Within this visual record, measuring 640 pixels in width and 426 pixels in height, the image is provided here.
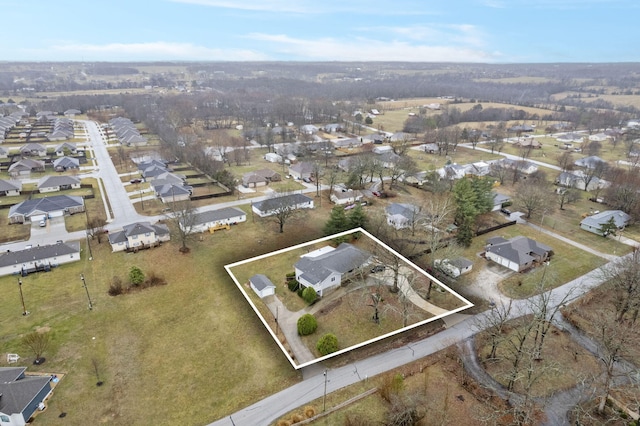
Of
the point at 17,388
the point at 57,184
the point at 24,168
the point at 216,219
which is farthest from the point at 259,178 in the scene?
the point at 17,388

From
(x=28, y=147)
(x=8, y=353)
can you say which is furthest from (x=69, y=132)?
(x=8, y=353)

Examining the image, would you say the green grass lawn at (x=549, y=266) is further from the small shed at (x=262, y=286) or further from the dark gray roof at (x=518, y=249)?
the small shed at (x=262, y=286)

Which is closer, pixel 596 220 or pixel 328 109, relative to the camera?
pixel 596 220

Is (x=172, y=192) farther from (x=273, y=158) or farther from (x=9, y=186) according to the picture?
(x=273, y=158)

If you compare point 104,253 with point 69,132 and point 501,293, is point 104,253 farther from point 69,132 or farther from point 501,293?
point 69,132

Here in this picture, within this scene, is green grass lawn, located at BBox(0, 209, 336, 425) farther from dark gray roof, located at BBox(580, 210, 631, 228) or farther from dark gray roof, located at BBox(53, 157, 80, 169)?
dark gray roof, located at BBox(580, 210, 631, 228)

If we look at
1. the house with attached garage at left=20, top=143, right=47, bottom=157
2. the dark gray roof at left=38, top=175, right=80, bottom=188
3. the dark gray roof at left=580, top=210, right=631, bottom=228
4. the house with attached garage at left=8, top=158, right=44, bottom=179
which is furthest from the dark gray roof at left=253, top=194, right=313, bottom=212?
the house with attached garage at left=20, top=143, right=47, bottom=157
